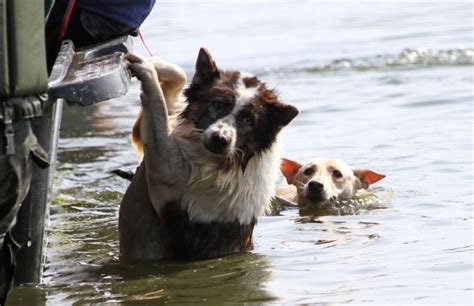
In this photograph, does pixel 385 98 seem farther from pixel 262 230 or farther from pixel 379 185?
pixel 262 230

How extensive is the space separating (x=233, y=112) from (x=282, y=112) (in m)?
0.33

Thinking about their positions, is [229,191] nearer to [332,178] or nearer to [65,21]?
[65,21]

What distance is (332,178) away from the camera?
31.3ft

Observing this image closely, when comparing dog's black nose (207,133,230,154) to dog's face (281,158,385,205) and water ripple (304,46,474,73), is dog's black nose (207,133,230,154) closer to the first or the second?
dog's face (281,158,385,205)

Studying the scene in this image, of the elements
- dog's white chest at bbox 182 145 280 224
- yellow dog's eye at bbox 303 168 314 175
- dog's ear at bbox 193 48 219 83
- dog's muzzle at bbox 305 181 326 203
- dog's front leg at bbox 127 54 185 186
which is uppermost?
dog's ear at bbox 193 48 219 83

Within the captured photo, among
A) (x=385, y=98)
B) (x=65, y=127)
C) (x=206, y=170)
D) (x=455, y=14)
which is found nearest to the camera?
(x=206, y=170)

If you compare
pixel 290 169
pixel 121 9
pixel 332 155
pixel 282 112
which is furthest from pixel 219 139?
pixel 332 155

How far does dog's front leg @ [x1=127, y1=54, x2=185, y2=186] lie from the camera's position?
6.52 m

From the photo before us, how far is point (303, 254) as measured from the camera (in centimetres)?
707

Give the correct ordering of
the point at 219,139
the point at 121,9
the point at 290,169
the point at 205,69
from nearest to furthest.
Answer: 1. the point at 121,9
2. the point at 219,139
3. the point at 205,69
4. the point at 290,169

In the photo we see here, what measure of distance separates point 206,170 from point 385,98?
7326 mm

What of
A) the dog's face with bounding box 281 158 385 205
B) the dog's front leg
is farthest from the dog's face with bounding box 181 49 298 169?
the dog's face with bounding box 281 158 385 205

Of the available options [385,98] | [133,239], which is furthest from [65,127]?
[133,239]

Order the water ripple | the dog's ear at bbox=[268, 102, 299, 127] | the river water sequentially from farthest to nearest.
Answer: the water ripple, the dog's ear at bbox=[268, 102, 299, 127], the river water
